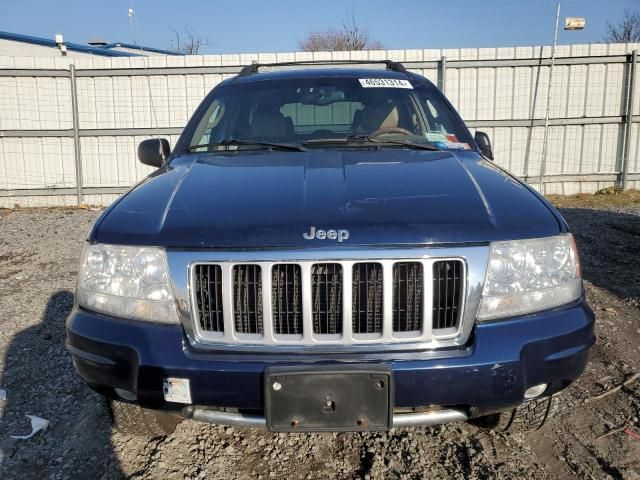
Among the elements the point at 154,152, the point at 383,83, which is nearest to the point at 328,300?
the point at 154,152

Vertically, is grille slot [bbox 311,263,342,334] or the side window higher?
the side window

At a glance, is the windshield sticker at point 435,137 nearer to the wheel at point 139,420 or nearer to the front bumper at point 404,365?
the front bumper at point 404,365

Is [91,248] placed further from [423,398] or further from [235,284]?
[423,398]

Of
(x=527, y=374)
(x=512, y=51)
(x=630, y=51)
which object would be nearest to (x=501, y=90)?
A: (x=512, y=51)

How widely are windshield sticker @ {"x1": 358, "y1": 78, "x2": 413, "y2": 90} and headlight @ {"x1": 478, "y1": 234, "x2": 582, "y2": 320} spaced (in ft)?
6.02

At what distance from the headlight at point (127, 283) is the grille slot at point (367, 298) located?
65 centimetres

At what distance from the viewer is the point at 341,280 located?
183cm

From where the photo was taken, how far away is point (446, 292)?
187cm

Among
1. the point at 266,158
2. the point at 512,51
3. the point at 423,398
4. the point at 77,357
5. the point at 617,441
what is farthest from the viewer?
the point at 512,51

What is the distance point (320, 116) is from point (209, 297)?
180 centimetres

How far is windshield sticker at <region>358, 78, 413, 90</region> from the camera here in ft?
11.4

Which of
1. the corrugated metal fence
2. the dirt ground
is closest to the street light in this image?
the corrugated metal fence

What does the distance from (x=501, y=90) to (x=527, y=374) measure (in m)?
9.10

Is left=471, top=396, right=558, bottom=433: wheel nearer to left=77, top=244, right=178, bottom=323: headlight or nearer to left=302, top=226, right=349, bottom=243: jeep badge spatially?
left=302, top=226, right=349, bottom=243: jeep badge
